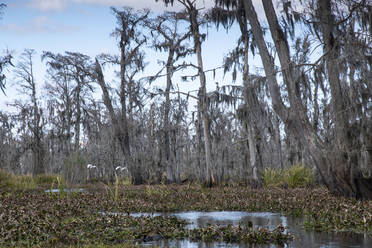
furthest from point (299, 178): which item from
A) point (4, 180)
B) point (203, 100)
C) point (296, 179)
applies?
point (4, 180)

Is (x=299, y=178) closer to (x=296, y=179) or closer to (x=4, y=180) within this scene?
(x=296, y=179)

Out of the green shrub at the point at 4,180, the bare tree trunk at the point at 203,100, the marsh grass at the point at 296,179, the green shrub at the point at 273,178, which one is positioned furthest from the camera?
the bare tree trunk at the point at 203,100

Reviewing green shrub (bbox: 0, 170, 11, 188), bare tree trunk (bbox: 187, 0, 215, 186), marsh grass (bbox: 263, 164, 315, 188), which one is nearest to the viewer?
marsh grass (bbox: 263, 164, 315, 188)

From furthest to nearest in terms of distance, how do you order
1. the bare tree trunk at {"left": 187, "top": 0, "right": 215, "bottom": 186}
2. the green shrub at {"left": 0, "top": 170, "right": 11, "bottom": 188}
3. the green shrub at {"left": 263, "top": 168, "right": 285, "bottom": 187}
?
the bare tree trunk at {"left": 187, "top": 0, "right": 215, "bottom": 186}, the green shrub at {"left": 263, "top": 168, "right": 285, "bottom": 187}, the green shrub at {"left": 0, "top": 170, "right": 11, "bottom": 188}

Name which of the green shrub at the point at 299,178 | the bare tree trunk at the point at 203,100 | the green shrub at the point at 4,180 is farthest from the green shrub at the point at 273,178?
the green shrub at the point at 4,180

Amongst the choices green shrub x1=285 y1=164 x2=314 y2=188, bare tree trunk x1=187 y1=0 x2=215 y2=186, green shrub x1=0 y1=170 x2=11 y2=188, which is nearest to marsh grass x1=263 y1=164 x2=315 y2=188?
green shrub x1=285 y1=164 x2=314 y2=188

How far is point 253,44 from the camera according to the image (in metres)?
19.9

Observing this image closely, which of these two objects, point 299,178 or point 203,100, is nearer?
point 299,178

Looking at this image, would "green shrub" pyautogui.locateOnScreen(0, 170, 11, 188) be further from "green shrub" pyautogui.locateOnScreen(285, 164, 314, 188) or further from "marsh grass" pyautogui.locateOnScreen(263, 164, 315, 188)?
"green shrub" pyautogui.locateOnScreen(285, 164, 314, 188)

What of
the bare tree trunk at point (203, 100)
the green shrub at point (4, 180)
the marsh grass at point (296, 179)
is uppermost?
the bare tree trunk at point (203, 100)

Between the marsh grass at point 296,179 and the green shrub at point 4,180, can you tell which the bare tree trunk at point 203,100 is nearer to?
the marsh grass at point 296,179

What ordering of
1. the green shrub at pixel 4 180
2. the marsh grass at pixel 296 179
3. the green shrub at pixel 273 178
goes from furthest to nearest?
1. the green shrub at pixel 273 178
2. the green shrub at pixel 4 180
3. the marsh grass at pixel 296 179

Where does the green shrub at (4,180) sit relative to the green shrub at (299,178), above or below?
above

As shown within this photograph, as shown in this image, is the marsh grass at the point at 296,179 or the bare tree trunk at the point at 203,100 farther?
the bare tree trunk at the point at 203,100
